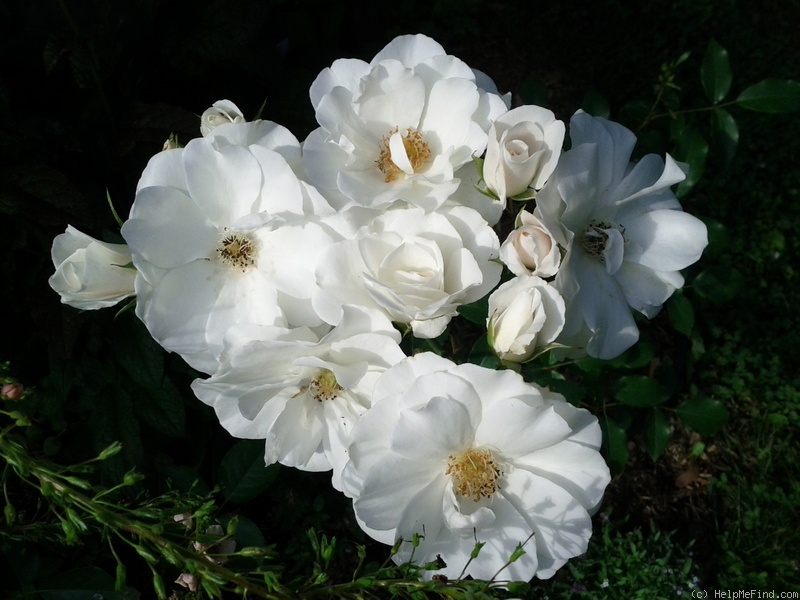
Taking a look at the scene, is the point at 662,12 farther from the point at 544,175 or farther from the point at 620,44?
the point at 544,175

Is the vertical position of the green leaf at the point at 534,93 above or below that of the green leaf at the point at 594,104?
below

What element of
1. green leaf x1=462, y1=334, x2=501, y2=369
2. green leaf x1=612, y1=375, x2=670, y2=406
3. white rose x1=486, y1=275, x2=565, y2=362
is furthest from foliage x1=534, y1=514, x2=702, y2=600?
white rose x1=486, y1=275, x2=565, y2=362

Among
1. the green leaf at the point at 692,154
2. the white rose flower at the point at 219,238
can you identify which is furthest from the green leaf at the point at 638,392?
the white rose flower at the point at 219,238

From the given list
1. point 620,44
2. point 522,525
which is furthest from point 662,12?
point 522,525

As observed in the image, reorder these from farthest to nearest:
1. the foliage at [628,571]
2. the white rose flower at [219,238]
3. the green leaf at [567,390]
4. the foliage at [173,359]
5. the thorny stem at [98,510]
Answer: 1. the foliage at [628,571]
2. the foliage at [173,359]
3. the green leaf at [567,390]
4. the white rose flower at [219,238]
5. the thorny stem at [98,510]

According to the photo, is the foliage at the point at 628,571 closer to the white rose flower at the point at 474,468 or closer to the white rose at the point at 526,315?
the white rose flower at the point at 474,468

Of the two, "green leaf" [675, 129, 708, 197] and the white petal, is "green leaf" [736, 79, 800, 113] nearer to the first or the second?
"green leaf" [675, 129, 708, 197]
